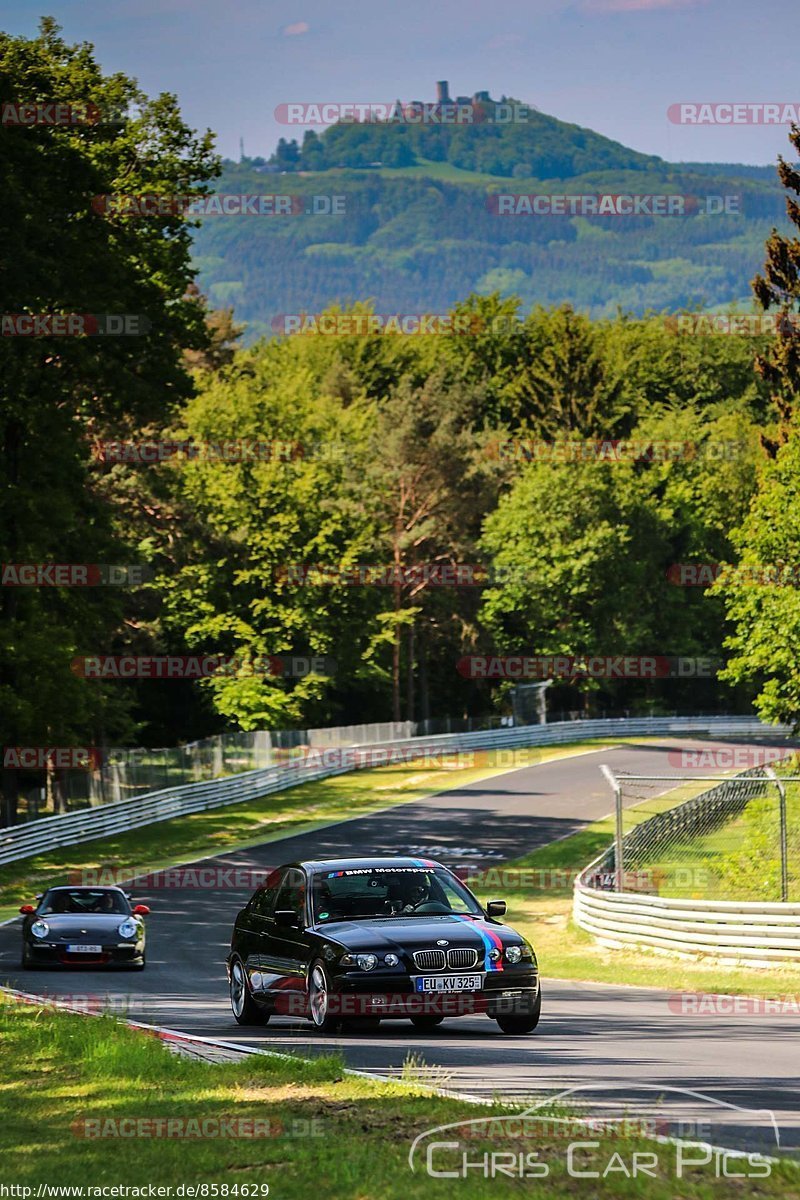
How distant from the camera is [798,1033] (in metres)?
15.1

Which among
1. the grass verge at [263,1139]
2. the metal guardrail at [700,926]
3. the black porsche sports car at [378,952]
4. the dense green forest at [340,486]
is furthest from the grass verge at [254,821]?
the grass verge at [263,1139]

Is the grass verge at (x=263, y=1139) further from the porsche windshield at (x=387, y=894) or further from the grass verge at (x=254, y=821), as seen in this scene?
the grass verge at (x=254, y=821)

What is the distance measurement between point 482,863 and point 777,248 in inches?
958

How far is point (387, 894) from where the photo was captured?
15.3 metres

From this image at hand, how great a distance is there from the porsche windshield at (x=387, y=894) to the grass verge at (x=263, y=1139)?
134 inches

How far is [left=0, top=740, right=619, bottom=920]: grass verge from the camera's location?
40812 mm

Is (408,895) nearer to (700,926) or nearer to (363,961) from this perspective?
(363,961)

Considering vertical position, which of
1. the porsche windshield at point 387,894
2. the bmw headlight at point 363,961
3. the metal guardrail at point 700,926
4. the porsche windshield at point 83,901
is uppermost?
the porsche windshield at point 387,894

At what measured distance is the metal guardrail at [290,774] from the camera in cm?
4375

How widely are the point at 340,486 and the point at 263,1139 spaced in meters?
71.6

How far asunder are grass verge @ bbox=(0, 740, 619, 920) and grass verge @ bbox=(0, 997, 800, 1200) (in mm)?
23252

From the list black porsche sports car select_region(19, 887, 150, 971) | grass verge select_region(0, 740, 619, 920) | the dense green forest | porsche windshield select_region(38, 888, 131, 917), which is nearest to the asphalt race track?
black porsche sports car select_region(19, 887, 150, 971)

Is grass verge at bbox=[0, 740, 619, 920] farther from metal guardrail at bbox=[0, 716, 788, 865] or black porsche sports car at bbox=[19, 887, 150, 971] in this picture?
black porsche sports car at bbox=[19, 887, 150, 971]

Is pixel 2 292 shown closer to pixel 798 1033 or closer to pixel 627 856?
pixel 627 856
